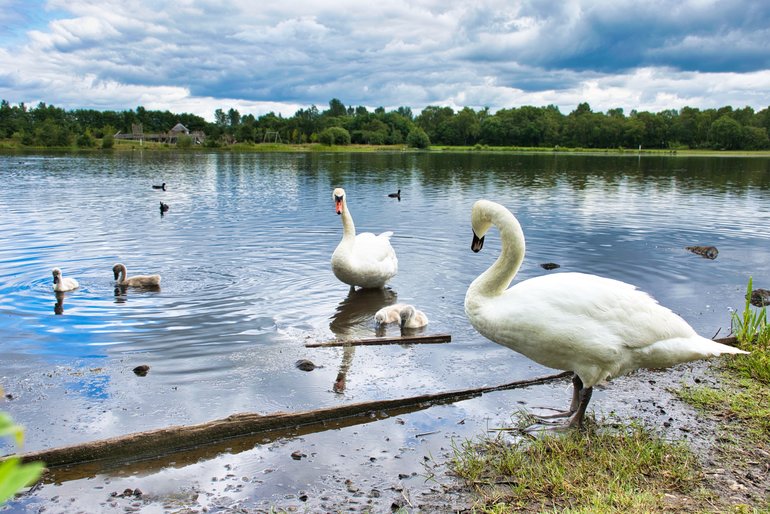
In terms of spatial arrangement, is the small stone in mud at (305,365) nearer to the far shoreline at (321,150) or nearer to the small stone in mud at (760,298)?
→ the small stone in mud at (760,298)

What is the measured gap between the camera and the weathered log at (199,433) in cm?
553

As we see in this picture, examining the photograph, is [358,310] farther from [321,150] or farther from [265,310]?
[321,150]

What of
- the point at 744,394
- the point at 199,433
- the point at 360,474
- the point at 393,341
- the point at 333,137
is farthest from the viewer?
the point at 333,137

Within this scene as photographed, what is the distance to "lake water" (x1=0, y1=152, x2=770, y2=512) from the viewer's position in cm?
633

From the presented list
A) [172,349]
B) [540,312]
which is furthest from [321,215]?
[540,312]

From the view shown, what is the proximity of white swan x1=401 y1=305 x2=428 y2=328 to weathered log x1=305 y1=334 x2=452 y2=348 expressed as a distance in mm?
798

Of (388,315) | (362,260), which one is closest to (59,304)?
(362,260)

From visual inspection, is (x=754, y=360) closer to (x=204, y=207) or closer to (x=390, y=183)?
(x=204, y=207)

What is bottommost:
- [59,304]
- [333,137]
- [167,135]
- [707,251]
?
[59,304]

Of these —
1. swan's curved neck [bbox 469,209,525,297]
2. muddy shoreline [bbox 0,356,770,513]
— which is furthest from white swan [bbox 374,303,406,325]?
swan's curved neck [bbox 469,209,525,297]

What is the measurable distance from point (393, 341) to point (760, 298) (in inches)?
287

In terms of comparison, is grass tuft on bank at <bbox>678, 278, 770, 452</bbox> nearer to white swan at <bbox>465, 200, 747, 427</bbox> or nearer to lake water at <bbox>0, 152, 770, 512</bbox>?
white swan at <bbox>465, 200, 747, 427</bbox>

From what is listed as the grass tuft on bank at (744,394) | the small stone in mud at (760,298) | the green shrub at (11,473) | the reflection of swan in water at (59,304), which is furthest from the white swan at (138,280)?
the green shrub at (11,473)

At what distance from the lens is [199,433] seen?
19.4 feet
